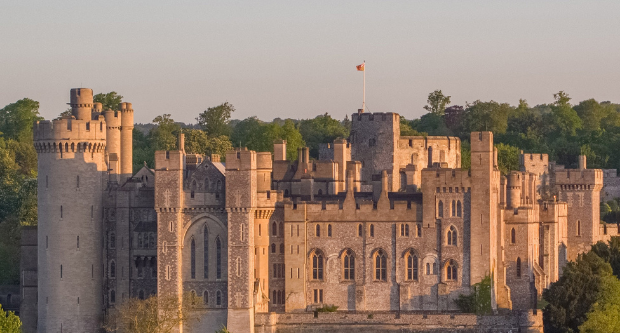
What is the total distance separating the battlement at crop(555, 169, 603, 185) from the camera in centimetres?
10662

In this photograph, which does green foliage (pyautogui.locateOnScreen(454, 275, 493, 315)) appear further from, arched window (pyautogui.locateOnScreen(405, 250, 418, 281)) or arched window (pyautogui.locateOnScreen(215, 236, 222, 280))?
arched window (pyautogui.locateOnScreen(215, 236, 222, 280))

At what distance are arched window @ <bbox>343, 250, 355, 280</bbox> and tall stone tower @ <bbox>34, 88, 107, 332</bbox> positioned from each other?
14.4 m

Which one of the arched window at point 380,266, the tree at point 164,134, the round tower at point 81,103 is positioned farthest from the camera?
the tree at point 164,134

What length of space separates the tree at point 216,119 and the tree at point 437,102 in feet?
80.0

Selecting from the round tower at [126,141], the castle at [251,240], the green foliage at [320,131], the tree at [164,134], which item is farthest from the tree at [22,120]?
the castle at [251,240]

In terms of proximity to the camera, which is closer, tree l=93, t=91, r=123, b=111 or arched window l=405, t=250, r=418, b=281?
arched window l=405, t=250, r=418, b=281

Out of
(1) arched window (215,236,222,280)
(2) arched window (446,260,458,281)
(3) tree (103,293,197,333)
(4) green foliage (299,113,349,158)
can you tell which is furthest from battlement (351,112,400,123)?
(4) green foliage (299,113,349,158)

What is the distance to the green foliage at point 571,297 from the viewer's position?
93.8 metres

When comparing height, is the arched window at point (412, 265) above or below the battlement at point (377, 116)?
below

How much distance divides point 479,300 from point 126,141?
25.5 meters

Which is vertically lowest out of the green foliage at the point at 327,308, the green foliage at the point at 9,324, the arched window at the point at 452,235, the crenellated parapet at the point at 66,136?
the green foliage at the point at 9,324

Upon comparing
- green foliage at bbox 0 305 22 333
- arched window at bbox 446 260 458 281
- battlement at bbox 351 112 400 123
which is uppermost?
battlement at bbox 351 112 400 123

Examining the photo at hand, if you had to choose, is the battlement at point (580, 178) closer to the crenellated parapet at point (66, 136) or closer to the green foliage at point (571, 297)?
the green foliage at point (571, 297)

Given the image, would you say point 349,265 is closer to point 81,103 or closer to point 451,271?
point 451,271
